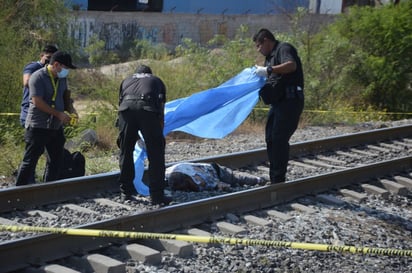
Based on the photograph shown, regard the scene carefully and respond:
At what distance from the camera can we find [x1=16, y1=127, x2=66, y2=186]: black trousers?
28.9 ft

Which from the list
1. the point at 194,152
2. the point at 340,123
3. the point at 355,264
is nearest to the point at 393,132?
the point at 340,123

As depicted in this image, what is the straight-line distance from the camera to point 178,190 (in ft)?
31.5

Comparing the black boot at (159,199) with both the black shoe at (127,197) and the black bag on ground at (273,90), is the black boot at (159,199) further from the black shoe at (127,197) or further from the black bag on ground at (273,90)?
the black bag on ground at (273,90)

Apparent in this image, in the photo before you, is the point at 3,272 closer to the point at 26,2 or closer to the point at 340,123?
the point at 340,123

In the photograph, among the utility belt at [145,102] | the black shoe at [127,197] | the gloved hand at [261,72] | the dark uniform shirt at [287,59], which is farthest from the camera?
the gloved hand at [261,72]

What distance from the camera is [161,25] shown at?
112 ft

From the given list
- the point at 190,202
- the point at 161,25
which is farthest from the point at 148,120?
the point at 161,25

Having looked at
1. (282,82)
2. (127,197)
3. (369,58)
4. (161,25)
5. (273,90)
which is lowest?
(127,197)

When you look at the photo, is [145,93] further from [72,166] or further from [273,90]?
[72,166]

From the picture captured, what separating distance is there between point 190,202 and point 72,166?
7.13 feet

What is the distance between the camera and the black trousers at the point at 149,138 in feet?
28.2

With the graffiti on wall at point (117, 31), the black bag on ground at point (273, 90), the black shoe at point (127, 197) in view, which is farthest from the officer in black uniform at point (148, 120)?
the graffiti on wall at point (117, 31)

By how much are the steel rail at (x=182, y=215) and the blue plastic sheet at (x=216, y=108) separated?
1.29m

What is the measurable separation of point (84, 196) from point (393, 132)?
7.18m
